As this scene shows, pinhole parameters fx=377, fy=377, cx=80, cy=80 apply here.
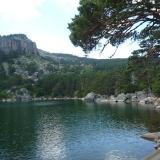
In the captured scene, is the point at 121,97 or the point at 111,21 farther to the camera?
the point at 121,97

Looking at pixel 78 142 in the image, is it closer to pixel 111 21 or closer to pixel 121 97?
pixel 111 21

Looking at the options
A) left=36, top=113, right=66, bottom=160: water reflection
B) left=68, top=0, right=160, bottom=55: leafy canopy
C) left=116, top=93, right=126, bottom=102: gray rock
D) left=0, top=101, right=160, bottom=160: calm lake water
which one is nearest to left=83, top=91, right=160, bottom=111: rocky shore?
left=116, top=93, right=126, bottom=102: gray rock

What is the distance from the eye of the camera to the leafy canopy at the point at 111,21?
23.6 m

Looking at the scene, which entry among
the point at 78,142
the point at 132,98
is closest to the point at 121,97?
the point at 132,98

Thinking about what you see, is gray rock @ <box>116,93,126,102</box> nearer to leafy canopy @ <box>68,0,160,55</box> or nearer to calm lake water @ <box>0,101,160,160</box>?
calm lake water @ <box>0,101,160,160</box>

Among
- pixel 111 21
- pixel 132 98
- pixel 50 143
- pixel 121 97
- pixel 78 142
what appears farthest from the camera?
pixel 121 97

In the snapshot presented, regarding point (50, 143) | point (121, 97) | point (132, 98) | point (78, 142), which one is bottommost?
point (50, 143)

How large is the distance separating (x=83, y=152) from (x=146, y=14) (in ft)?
109

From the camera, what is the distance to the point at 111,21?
24.5m

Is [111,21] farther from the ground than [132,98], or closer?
farther from the ground

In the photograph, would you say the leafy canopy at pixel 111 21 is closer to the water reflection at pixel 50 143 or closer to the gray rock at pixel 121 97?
the water reflection at pixel 50 143

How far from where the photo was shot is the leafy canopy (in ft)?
77.4

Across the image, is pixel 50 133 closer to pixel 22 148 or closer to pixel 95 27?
pixel 22 148

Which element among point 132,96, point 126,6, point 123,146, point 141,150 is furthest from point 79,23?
point 132,96
